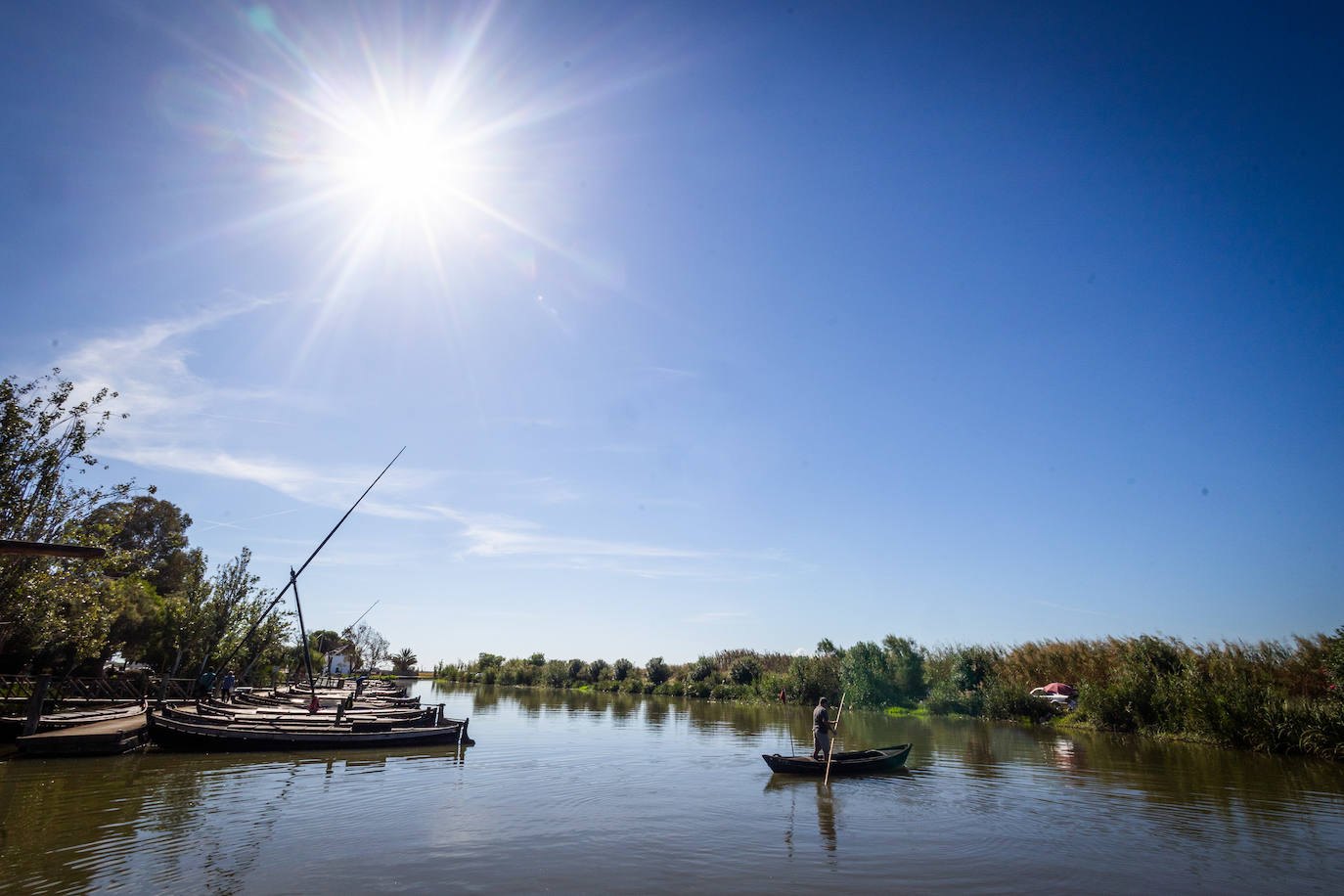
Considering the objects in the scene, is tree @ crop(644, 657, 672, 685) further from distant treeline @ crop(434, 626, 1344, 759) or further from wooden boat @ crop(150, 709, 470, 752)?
wooden boat @ crop(150, 709, 470, 752)

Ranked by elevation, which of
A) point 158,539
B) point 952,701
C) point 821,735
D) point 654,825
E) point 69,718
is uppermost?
point 158,539

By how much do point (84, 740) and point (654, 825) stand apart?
20.6 m

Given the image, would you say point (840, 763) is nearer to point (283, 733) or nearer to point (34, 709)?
point (283, 733)

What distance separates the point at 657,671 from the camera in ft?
266

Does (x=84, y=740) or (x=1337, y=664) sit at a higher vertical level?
(x=1337, y=664)

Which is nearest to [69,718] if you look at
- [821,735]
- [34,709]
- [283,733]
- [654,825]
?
[34,709]

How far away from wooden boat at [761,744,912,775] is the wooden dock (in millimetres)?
22912

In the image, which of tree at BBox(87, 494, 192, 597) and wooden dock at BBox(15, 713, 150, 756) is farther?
tree at BBox(87, 494, 192, 597)

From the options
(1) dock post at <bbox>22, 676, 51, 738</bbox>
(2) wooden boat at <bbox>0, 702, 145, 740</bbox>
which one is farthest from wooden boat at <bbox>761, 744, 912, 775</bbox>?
(2) wooden boat at <bbox>0, 702, 145, 740</bbox>

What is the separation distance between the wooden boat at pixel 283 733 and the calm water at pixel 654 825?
69 centimetres

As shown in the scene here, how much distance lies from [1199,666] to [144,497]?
293 ft

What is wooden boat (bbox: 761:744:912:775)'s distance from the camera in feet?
73.6

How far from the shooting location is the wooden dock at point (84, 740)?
837 inches

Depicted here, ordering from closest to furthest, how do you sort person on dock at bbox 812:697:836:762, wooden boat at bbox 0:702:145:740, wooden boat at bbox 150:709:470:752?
person on dock at bbox 812:697:836:762 < wooden boat at bbox 0:702:145:740 < wooden boat at bbox 150:709:470:752
